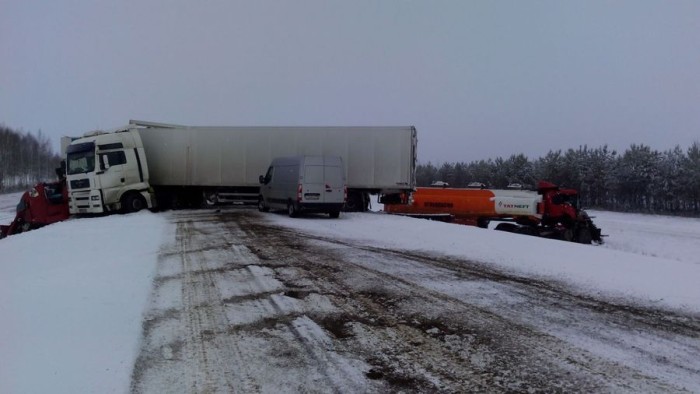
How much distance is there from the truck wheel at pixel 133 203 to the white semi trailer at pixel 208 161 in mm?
36

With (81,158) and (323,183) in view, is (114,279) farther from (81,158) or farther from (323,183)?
(81,158)

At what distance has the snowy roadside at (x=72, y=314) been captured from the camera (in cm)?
387

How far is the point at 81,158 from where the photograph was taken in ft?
62.0

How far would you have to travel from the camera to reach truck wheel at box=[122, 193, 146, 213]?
64.1ft


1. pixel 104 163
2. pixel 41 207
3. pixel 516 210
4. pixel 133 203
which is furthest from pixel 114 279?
pixel 516 210

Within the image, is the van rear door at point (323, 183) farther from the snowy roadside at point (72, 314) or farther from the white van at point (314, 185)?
the snowy roadside at point (72, 314)

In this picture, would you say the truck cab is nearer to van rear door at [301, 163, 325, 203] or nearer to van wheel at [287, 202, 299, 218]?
van wheel at [287, 202, 299, 218]

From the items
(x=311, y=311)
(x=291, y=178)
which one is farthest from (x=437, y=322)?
(x=291, y=178)

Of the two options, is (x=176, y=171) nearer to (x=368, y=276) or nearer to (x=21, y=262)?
(x=21, y=262)

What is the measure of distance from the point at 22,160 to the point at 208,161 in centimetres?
9549

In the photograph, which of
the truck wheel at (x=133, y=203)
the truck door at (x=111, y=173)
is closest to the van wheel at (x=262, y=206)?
the truck wheel at (x=133, y=203)

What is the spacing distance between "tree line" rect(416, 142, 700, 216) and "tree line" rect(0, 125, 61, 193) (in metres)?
76.7

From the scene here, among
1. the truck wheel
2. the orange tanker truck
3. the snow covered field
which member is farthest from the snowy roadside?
the orange tanker truck

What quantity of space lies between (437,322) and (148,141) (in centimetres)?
2015
